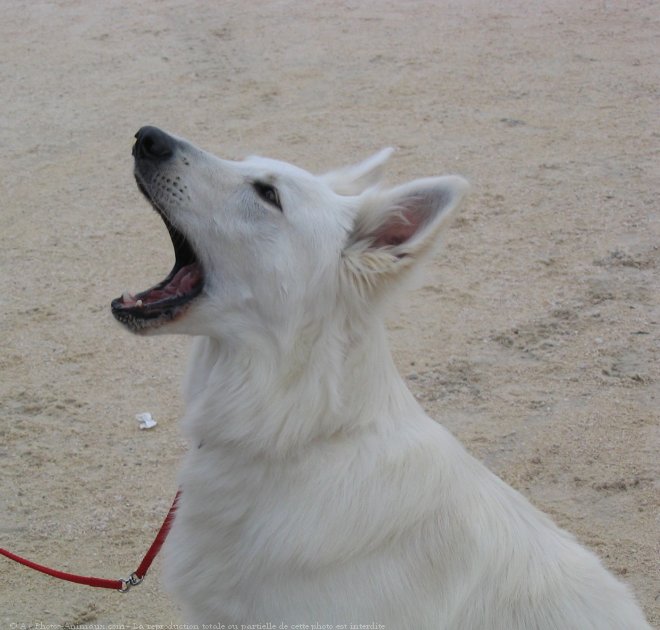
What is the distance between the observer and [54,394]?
5.93 meters

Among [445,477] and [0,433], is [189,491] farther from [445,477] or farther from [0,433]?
[0,433]

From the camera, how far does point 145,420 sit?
18.7ft

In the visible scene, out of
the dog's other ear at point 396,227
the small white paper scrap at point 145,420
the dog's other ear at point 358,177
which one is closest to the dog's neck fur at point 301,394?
the dog's other ear at point 396,227

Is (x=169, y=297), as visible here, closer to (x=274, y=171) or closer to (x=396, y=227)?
(x=274, y=171)

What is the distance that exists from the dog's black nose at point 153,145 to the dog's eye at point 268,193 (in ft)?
1.03

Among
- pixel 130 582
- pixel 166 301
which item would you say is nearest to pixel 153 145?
pixel 166 301

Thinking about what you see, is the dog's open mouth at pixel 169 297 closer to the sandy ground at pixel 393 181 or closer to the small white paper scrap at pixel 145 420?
the sandy ground at pixel 393 181

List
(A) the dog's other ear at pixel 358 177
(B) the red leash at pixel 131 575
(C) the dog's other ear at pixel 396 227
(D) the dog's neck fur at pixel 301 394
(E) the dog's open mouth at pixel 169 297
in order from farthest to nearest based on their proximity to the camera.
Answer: (B) the red leash at pixel 131 575, (A) the dog's other ear at pixel 358 177, (E) the dog's open mouth at pixel 169 297, (D) the dog's neck fur at pixel 301 394, (C) the dog's other ear at pixel 396 227

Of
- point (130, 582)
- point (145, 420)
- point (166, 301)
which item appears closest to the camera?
point (166, 301)

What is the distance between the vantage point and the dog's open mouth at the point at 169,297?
11.6ft

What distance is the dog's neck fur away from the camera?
3430 millimetres

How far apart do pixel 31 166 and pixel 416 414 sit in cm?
618

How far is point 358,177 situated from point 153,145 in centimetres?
77

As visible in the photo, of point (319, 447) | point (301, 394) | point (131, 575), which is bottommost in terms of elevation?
point (131, 575)
